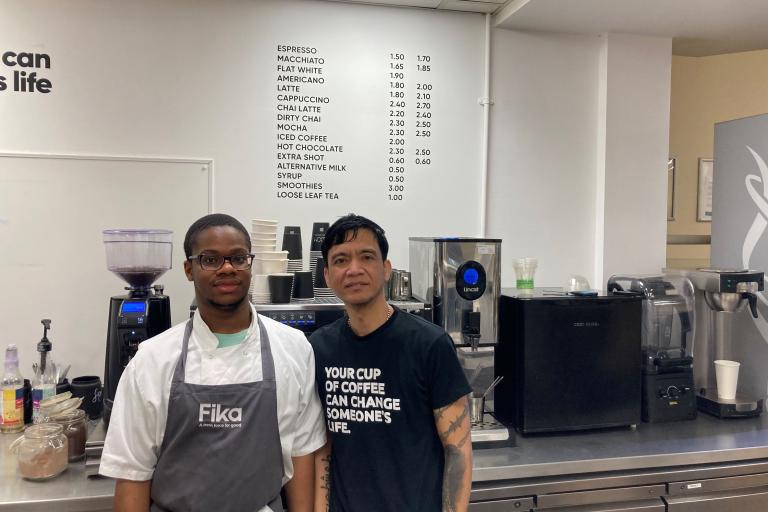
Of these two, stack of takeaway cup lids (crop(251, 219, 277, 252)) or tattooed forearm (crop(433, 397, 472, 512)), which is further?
stack of takeaway cup lids (crop(251, 219, 277, 252))

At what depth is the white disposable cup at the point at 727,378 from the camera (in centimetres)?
239

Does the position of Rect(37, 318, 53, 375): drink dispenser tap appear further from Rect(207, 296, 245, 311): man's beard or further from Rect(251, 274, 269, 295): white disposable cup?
Rect(207, 296, 245, 311): man's beard

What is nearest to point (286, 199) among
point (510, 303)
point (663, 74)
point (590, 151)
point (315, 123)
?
point (315, 123)

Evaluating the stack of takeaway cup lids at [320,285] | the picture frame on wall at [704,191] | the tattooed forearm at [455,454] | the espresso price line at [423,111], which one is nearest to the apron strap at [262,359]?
the tattooed forearm at [455,454]

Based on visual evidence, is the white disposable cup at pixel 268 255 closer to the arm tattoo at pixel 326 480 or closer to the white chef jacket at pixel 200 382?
the white chef jacket at pixel 200 382

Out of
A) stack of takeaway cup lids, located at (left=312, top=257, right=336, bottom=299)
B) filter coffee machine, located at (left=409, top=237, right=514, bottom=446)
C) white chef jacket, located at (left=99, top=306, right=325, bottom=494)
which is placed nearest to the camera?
white chef jacket, located at (left=99, top=306, right=325, bottom=494)

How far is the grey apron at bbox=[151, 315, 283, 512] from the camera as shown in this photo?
1.30 metres

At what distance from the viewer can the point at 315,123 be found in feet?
8.43

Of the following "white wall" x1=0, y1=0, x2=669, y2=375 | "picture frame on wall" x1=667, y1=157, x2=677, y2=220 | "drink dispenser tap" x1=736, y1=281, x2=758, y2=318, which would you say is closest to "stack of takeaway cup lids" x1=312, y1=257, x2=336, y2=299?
"white wall" x1=0, y1=0, x2=669, y2=375

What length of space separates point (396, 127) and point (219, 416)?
173cm

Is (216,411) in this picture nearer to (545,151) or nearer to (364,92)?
(364,92)

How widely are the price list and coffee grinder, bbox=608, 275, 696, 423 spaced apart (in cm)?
107

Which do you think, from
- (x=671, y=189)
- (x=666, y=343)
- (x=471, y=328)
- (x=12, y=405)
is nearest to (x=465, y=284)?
(x=471, y=328)

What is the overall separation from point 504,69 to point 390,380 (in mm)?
1955
